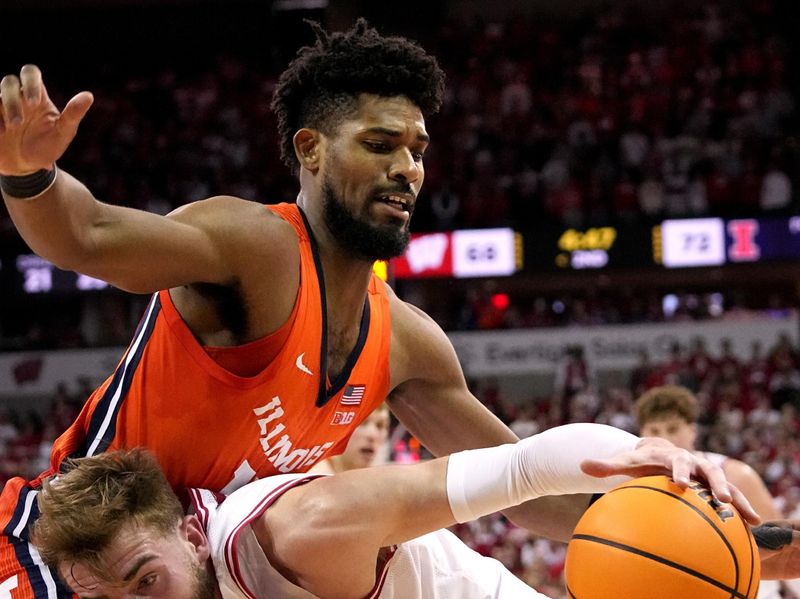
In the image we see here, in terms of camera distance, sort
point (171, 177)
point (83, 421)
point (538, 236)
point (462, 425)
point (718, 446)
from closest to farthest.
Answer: point (83, 421) → point (462, 425) → point (718, 446) → point (538, 236) → point (171, 177)

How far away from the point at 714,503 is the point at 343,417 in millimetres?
1134

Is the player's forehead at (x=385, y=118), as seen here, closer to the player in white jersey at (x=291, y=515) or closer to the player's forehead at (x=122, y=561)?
the player in white jersey at (x=291, y=515)

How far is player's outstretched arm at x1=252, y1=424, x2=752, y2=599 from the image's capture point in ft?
7.45

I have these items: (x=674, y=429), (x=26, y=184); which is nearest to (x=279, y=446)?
(x=26, y=184)

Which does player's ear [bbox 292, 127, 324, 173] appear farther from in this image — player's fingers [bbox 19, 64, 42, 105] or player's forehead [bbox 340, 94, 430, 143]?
player's fingers [bbox 19, 64, 42, 105]

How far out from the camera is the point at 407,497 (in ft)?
7.66

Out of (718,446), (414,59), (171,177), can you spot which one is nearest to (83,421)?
(414,59)

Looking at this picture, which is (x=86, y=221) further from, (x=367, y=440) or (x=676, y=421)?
(x=676, y=421)

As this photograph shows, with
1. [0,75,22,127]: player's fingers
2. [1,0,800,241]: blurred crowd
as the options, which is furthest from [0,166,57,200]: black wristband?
[1,0,800,241]: blurred crowd

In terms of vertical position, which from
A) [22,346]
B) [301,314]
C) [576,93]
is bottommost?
[22,346]

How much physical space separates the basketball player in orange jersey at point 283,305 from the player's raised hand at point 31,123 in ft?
0.58

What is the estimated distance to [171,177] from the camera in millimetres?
14234

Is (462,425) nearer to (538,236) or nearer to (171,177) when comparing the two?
(538,236)

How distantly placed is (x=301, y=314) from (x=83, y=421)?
70cm
